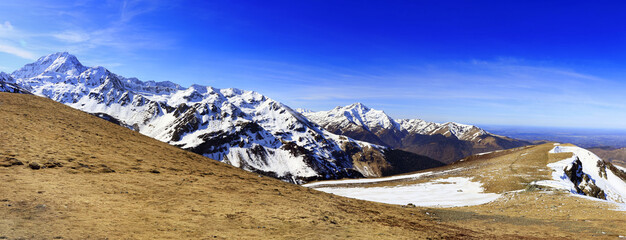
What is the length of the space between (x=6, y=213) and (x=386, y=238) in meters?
15.0

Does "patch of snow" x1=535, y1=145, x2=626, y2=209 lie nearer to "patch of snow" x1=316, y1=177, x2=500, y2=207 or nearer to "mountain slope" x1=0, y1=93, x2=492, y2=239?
"patch of snow" x1=316, y1=177, x2=500, y2=207

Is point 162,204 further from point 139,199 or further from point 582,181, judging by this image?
point 582,181

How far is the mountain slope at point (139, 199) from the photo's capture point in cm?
998

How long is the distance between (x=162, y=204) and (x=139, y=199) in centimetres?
123

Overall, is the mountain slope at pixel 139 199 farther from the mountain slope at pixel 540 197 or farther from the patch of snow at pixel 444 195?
the patch of snow at pixel 444 195

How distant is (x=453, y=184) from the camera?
173ft

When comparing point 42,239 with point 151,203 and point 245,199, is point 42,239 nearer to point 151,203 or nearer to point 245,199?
point 151,203

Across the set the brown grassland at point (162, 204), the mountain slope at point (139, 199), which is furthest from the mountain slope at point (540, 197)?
the mountain slope at point (139, 199)

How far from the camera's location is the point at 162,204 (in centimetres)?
1338

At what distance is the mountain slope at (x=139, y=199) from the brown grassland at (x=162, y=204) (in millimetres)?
49

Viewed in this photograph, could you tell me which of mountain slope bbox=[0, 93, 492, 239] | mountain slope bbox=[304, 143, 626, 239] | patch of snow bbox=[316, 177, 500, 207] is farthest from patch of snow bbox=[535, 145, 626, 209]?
mountain slope bbox=[0, 93, 492, 239]

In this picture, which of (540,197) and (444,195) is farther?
(444,195)

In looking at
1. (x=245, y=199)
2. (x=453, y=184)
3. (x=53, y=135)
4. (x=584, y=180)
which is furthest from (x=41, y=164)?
(x=584, y=180)

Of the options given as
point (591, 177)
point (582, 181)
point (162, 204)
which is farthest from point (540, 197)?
point (162, 204)
